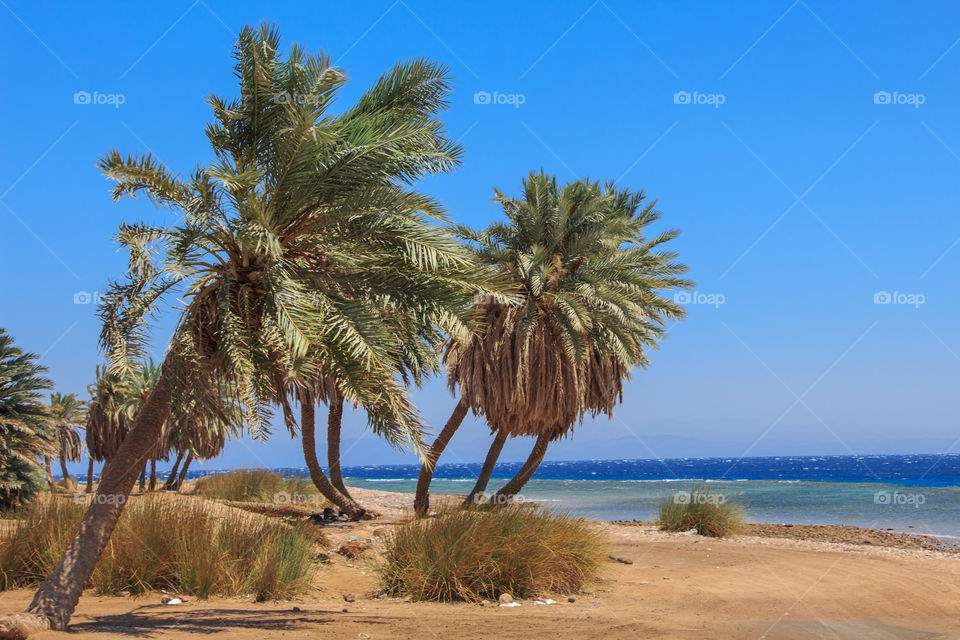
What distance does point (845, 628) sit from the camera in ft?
31.7

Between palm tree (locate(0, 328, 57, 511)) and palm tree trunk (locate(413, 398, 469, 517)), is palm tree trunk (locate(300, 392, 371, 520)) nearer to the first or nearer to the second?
palm tree trunk (locate(413, 398, 469, 517))

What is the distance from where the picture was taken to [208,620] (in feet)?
30.1

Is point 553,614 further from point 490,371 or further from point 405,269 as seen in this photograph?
point 490,371

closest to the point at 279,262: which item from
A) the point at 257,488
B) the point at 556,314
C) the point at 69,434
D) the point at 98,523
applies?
the point at 98,523

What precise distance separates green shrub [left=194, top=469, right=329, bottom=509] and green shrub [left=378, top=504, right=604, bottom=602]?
1218 cm

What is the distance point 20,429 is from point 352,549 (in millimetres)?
10582

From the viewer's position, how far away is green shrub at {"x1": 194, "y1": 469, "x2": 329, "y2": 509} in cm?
2314

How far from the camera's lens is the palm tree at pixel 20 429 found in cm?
1911

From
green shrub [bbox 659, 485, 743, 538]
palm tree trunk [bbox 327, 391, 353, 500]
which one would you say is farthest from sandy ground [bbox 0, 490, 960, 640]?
palm tree trunk [bbox 327, 391, 353, 500]

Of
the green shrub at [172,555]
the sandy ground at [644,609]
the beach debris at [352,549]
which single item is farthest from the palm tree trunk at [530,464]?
the green shrub at [172,555]

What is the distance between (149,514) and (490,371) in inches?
388

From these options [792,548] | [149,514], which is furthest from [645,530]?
[149,514]

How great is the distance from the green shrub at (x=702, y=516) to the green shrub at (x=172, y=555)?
11584 mm

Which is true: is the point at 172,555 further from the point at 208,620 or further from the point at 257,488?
the point at 257,488
